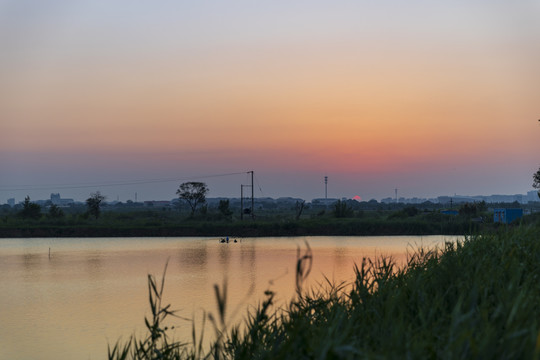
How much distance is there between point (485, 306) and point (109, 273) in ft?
90.3

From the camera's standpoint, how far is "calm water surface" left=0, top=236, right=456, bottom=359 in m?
17.1

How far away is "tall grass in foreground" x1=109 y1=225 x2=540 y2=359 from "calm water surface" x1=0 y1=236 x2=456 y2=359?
2.34 feet

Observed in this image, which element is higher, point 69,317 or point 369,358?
point 369,358

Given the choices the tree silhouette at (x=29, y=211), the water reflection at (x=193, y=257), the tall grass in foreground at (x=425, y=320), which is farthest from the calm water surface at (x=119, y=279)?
the tree silhouette at (x=29, y=211)

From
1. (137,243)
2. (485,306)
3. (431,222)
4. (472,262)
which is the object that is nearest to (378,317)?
(485,306)

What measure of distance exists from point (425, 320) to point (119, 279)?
80.2ft

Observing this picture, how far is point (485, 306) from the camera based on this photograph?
654cm

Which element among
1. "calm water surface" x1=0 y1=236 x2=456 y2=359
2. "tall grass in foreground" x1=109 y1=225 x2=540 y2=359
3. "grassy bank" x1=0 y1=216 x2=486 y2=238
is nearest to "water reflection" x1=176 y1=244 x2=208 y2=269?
"calm water surface" x1=0 y1=236 x2=456 y2=359

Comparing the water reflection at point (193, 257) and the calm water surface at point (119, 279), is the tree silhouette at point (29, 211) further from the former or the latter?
the water reflection at point (193, 257)

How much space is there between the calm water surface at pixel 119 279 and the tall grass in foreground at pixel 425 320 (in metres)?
0.71

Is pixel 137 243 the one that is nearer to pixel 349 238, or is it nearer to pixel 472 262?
pixel 349 238

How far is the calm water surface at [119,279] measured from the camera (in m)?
17.1

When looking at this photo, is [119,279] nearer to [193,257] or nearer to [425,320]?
[193,257]

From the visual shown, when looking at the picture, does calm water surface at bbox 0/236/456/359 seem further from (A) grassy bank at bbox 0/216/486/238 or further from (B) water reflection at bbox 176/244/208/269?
(A) grassy bank at bbox 0/216/486/238
